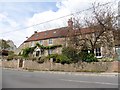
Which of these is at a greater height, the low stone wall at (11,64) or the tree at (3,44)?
the tree at (3,44)

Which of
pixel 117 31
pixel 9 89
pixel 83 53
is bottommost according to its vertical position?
pixel 9 89

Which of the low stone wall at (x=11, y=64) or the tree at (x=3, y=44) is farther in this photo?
the tree at (x=3, y=44)

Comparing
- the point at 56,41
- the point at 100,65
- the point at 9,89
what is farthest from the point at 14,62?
the point at 9,89

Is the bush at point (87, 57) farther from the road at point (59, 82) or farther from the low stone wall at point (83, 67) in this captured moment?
the road at point (59, 82)

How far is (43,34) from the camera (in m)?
57.1

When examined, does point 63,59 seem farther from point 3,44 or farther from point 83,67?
point 3,44

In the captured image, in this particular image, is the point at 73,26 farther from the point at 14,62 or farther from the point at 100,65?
the point at 14,62

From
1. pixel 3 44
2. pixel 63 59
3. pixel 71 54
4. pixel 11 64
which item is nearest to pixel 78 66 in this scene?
pixel 63 59

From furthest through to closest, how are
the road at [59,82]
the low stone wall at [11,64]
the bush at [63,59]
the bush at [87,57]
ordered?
the low stone wall at [11,64] < the bush at [63,59] < the bush at [87,57] < the road at [59,82]

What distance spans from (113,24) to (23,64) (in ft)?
65.5

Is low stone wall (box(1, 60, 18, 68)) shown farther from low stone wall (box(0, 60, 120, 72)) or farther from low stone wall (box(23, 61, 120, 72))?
low stone wall (box(23, 61, 120, 72))

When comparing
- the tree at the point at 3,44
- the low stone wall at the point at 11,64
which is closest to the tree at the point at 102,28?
the low stone wall at the point at 11,64

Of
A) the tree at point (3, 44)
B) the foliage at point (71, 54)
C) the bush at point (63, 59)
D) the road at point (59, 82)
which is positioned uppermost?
the tree at point (3, 44)

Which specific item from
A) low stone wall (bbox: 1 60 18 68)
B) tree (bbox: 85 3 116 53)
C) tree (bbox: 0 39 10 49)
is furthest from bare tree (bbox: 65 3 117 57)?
tree (bbox: 0 39 10 49)
